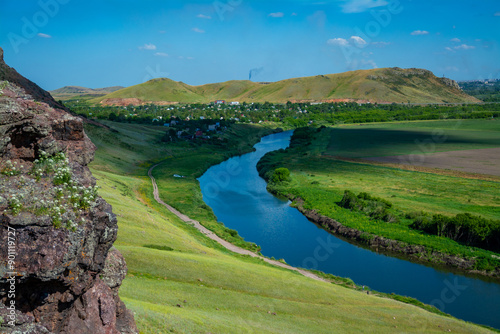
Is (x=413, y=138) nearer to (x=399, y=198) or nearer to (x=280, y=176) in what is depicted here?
(x=280, y=176)

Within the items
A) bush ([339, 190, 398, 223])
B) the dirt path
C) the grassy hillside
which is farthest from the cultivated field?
the grassy hillside

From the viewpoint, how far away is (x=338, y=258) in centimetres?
5094

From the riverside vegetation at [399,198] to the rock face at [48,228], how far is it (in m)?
45.7

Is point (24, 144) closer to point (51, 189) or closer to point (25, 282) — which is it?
point (51, 189)

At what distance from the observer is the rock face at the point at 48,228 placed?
1238 centimetres

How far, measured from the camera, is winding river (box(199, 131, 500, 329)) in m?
40.2

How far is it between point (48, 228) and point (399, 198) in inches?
2622

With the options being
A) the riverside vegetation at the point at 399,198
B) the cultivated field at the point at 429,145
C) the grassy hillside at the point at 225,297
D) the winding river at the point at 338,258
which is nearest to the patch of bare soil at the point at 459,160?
the cultivated field at the point at 429,145

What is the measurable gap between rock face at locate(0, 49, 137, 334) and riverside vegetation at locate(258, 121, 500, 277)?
150 ft

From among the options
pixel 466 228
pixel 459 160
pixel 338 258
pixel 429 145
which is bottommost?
pixel 338 258

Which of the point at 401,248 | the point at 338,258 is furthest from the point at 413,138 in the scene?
the point at 338,258

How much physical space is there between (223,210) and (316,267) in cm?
2657

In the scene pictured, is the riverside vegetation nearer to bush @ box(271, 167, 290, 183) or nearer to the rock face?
bush @ box(271, 167, 290, 183)

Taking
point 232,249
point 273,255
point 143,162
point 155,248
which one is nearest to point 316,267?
point 273,255
